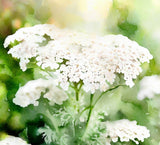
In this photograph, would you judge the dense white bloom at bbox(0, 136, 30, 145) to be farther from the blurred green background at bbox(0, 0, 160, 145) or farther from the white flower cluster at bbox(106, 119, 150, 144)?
the white flower cluster at bbox(106, 119, 150, 144)

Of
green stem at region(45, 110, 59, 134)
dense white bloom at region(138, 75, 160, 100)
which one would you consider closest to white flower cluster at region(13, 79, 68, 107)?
green stem at region(45, 110, 59, 134)

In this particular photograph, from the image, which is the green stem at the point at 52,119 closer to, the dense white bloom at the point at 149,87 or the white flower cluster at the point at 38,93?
the white flower cluster at the point at 38,93

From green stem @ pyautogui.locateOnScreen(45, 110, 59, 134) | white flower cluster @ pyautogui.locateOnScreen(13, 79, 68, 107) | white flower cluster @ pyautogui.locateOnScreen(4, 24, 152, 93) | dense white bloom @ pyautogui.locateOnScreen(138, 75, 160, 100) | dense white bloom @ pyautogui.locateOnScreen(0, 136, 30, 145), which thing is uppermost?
white flower cluster @ pyautogui.locateOnScreen(4, 24, 152, 93)

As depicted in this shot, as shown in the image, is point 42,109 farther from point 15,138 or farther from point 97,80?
point 97,80

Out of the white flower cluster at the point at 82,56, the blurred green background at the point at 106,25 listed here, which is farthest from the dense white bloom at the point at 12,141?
the white flower cluster at the point at 82,56

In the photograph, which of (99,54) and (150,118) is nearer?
(99,54)

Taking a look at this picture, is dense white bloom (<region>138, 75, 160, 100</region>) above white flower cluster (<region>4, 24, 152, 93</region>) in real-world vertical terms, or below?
below

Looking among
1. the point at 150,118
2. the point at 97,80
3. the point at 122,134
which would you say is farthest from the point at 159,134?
the point at 97,80

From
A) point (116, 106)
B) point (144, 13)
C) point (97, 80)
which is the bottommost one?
point (116, 106)
